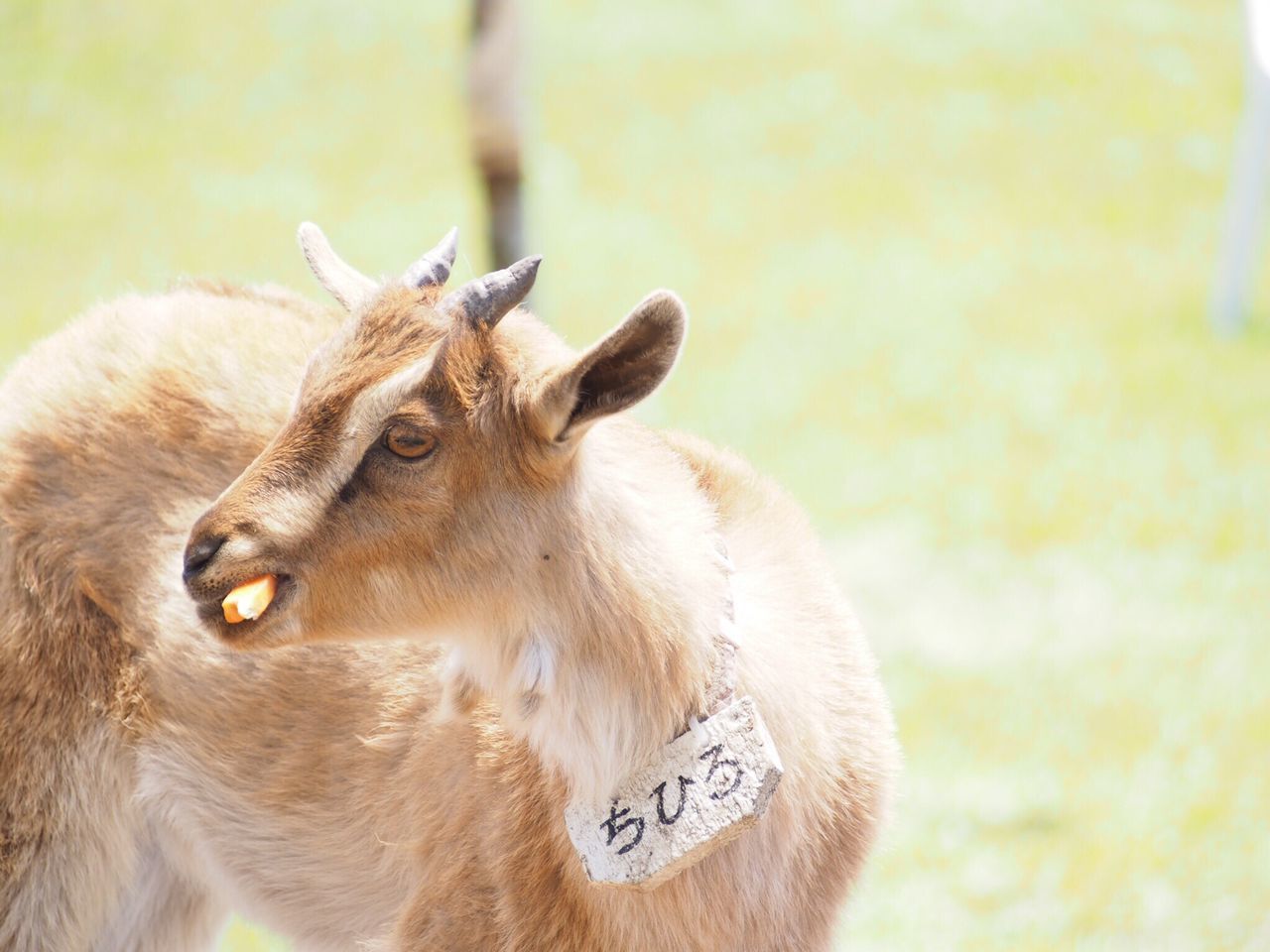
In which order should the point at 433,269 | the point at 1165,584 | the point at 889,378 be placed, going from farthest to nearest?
the point at 889,378 → the point at 1165,584 → the point at 433,269

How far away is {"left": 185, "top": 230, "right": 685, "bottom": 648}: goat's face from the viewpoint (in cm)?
276

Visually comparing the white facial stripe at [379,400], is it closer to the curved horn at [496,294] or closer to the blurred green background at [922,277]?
the curved horn at [496,294]

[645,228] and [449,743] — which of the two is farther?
[645,228]

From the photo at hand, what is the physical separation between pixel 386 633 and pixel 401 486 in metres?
0.31

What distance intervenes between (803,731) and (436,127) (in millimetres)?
11892

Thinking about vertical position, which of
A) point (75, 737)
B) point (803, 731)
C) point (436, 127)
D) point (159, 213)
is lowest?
point (436, 127)

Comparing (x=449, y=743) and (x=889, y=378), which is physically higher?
(x=449, y=743)

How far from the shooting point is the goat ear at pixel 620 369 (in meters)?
2.53

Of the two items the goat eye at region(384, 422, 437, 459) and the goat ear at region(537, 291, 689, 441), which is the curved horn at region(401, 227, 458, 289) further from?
the goat ear at region(537, 291, 689, 441)

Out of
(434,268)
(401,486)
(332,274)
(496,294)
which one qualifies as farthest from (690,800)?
(332,274)

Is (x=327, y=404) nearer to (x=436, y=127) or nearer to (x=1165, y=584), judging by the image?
(x=1165, y=584)

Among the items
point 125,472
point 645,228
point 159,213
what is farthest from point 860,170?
point 125,472

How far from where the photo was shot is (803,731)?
3.07m

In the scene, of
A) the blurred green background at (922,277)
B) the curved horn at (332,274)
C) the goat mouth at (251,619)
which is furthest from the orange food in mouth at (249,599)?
the blurred green background at (922,277)
